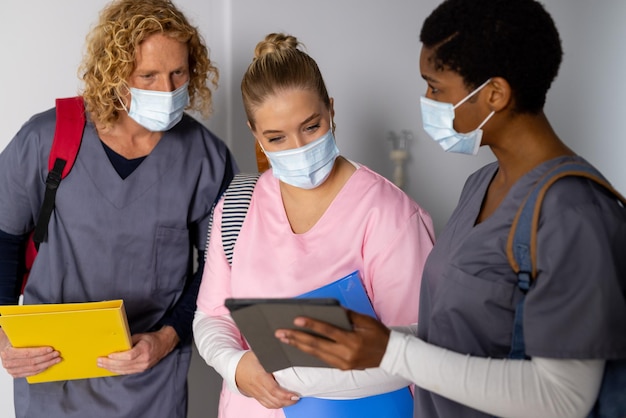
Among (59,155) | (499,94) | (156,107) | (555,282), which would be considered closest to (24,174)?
(59,155)

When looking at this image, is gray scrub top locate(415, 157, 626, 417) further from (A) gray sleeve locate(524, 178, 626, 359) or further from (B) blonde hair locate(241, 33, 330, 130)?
(B) blonde hair locate(241, 33, 330, 130)

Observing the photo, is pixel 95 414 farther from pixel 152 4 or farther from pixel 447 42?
pixel 447 42

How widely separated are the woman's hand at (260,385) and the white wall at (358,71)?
99 centimetres

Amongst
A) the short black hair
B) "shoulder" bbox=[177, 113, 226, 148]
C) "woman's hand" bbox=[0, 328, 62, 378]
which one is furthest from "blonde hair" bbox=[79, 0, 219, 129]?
the short black hair

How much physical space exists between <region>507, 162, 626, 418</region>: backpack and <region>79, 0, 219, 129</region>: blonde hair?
101 centimetres

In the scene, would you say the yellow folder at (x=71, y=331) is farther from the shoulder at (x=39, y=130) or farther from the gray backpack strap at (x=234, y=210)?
the shoulder at (x=39, y=130)

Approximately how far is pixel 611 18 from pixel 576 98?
32 cm

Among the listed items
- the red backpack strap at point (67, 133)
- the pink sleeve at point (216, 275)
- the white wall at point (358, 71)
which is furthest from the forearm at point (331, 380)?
Answer: the white wall at point (358, 71)

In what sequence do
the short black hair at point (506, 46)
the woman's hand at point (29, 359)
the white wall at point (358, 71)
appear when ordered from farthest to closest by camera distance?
1. the white wall at point (358, 71)
2. the woman's hand at point (29, 359)
3. the short black hair at point (506, 46)

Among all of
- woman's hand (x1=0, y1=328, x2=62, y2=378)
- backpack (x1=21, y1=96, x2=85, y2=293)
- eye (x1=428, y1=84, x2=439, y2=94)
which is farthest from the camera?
backpack (x1=21, y1=96, x2=85, y2=293)

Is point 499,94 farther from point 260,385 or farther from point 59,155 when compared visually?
point 59,155

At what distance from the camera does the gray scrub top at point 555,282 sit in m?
0.99

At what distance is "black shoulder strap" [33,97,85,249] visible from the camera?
173 centimetres

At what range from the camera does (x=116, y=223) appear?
69.6 inches
